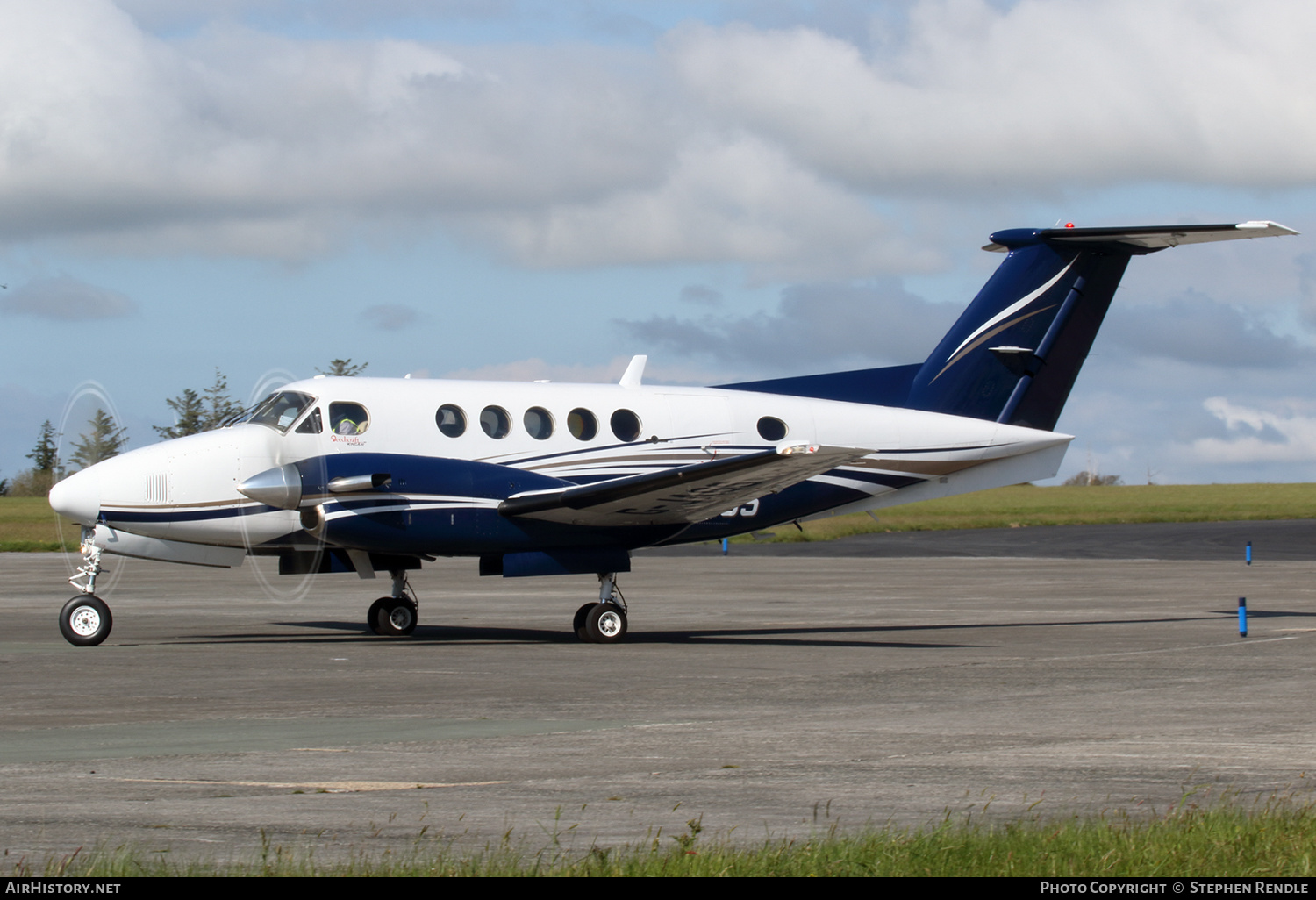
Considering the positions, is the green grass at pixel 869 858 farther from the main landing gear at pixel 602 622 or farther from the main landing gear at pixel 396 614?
the main landing gear at pixel 396 614

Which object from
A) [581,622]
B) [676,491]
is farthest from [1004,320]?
[581,622]

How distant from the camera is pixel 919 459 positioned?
21984 millimetres

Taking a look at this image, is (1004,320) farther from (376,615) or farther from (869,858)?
(869,858)

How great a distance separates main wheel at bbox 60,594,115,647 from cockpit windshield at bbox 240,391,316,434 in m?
2.94

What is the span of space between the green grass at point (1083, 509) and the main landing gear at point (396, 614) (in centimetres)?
3746

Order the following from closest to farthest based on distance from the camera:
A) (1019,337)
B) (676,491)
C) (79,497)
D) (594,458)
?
(79,497) → (676,491) → (594,458) → (1019,337)

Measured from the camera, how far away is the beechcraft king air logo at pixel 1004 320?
22656 millimetres

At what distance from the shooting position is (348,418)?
1845cm

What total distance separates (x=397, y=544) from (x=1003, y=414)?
9.82 metres

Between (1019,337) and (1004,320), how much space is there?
0.35 m

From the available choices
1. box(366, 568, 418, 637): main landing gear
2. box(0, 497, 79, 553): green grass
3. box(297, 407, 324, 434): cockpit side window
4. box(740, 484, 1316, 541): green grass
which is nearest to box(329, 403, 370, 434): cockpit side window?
box(297, 407, 324, 434): cockpit side window

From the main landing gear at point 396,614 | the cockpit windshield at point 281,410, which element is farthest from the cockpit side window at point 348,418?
the main landing gear at point 396,614

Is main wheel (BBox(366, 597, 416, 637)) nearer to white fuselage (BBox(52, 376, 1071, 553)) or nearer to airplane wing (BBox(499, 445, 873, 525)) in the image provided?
white fuselage (BBox(52, 376, 1071, 553))

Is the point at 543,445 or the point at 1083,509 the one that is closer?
the point at 543,445
